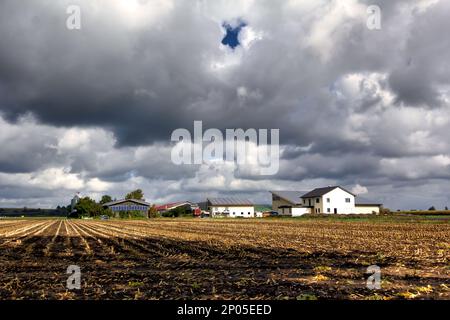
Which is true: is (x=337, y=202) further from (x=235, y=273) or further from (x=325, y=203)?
(x=235, y=273)

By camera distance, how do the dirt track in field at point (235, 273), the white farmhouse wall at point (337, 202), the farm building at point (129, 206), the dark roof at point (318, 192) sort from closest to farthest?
the dirt track in field at point (235, 273) → the white farmhouse wall at point (337, 202) → the dark roof at point (318, 192) → the farm building at point (129, 206)

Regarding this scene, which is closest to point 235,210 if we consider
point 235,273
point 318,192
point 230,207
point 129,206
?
point 230,207

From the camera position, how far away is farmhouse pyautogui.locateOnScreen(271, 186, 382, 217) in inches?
4200

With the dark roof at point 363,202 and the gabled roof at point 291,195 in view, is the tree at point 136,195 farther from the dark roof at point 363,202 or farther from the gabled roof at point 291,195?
the dark roof at point 363,202

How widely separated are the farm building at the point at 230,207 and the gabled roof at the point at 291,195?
12.9 metres

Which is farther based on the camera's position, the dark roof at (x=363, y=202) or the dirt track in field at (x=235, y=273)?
the dark roof at (x=363, y=202)

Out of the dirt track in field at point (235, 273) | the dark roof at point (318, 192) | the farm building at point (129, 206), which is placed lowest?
the dirt track in field at point (235, 273)

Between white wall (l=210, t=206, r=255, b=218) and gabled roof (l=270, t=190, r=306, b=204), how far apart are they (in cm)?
1288

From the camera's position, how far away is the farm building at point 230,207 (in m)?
134

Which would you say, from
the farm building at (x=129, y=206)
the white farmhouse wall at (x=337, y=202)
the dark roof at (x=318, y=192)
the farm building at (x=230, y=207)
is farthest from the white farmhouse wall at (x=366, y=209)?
the farm building at (x=129, y=206)

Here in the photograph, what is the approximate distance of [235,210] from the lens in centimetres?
13688

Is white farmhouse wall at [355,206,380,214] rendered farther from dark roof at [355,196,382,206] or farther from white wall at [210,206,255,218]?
white wall at [210,206,255,218]

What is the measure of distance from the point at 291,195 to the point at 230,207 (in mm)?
22600

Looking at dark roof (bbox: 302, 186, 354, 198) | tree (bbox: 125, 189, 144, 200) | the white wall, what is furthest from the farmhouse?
tree (bbox: 125, 189, 144, 200)
